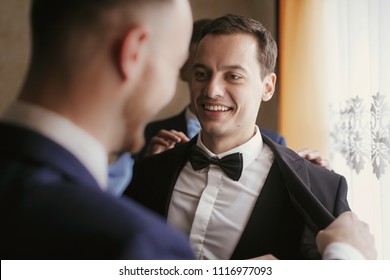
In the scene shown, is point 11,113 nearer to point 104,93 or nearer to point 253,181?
point 104,93

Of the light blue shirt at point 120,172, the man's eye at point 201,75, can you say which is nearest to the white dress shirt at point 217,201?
the man's eye at point 201,75

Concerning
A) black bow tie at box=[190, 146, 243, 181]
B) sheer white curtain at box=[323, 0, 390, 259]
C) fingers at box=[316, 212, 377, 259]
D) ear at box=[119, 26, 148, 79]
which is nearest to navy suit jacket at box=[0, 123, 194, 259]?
ear at box=[119, 26, 148, 79]

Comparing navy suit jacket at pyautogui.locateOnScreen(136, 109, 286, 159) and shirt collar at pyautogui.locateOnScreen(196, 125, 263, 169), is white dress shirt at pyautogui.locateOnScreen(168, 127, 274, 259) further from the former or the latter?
navy suit jacket at pyautogui.locateOnScreen(136, 109, 286, 159)

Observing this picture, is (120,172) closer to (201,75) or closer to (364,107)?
(201,75)

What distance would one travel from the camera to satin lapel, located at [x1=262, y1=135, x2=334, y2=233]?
0.77 m

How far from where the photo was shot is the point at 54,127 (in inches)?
18.0

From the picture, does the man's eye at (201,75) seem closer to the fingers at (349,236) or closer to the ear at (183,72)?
the ear at (183,72)

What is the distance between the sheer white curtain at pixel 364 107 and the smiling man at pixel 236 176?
0.71ft

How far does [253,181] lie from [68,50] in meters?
0.49

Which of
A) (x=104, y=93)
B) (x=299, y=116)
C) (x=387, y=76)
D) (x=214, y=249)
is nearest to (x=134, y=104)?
(x=104, y=93)

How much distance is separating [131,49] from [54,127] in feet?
0.34

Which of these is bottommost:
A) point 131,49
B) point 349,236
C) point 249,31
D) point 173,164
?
point 349,236

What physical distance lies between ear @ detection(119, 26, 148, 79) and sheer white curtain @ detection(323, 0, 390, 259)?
675 mm

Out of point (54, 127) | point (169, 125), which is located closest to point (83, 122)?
point (54, 127)
